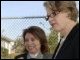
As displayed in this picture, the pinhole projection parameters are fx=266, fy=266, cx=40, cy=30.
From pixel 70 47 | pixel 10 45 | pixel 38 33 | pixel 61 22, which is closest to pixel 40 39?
pixel 38 33

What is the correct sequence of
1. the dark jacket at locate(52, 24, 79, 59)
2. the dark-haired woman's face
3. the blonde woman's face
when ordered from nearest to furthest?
the dark jacket at locate(52, 24, 79, 59)
the blonde woman's face
the dark-haired woman's face

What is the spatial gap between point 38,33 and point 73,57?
46 centimetres

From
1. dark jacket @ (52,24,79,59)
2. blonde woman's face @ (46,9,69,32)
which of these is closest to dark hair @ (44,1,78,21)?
blonde woman's face @ (46,9,69,32)

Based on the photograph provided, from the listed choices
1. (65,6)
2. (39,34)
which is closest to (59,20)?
(65,6)

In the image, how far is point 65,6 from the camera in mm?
1657

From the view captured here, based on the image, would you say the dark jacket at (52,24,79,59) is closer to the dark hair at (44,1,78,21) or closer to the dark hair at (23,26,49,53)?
the dark hair at (44,1,78,21)

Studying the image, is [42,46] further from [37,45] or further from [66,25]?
[66,25]

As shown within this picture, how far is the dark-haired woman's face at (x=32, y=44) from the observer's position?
1800 mm

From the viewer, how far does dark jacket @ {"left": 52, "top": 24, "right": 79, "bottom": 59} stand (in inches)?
56.3

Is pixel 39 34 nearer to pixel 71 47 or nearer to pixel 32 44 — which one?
pixel 32 44

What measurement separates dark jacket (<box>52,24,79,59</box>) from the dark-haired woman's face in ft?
0.95

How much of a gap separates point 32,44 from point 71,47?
43 cm

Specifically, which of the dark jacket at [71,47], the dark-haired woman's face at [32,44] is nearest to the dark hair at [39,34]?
the dark-haired woman's face at [32,44]

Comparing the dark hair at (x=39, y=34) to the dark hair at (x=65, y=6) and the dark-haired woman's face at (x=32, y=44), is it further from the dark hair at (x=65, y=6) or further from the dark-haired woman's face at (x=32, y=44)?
the dark hair at (x=65, y=6)
